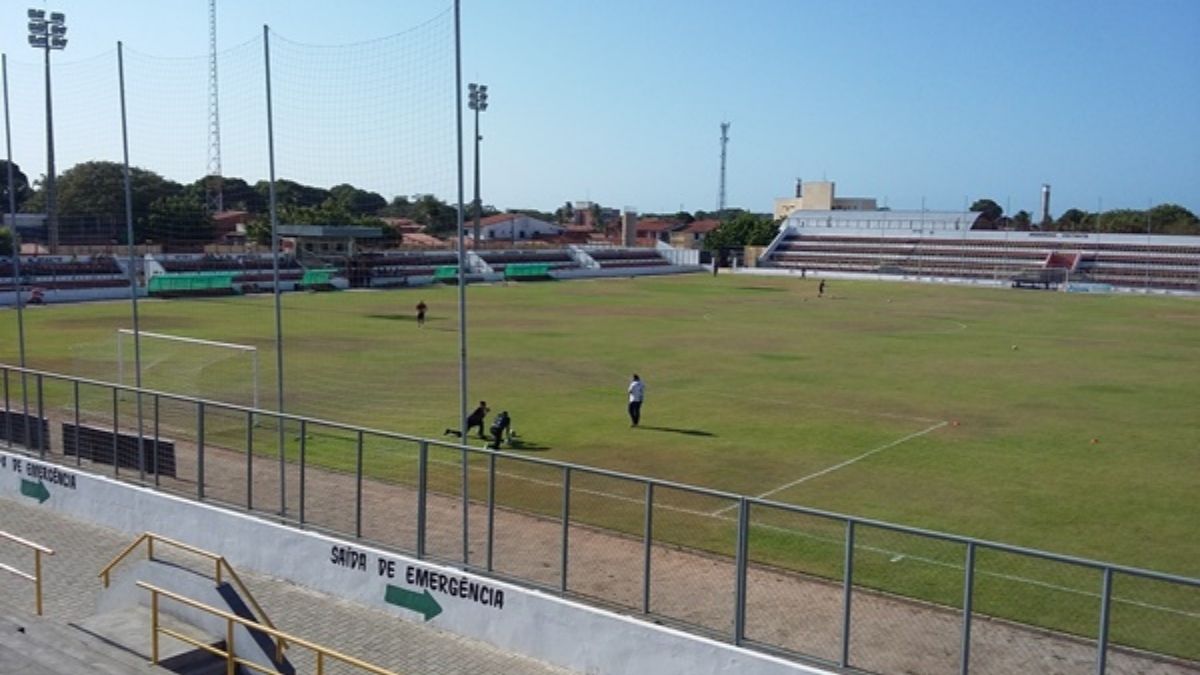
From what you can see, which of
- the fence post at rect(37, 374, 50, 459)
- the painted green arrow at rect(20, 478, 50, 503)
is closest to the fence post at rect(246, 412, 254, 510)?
the fence post at rect(37, 374, 50, 459)

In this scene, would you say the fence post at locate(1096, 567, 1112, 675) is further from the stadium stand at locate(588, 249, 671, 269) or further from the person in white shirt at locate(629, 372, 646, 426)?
the stadium stand at locate(588, 249, 671, 269)

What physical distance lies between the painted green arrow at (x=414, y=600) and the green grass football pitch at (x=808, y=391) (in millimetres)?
8589

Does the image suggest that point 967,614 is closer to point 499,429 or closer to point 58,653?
point 58,653

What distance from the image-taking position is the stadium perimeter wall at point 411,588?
41.4ft

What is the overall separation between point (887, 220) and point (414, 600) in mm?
125505

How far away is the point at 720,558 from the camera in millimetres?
16219

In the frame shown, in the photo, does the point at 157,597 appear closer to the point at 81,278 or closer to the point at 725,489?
the point at 725,489

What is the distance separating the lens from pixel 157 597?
43.8ft

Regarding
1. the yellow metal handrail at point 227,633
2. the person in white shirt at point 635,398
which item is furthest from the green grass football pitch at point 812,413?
the yellow metal handrail at point 227,633

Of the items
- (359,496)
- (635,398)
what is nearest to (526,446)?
(635,398)

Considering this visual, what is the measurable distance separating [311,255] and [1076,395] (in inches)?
2648

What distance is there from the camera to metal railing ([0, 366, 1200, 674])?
12.4 m

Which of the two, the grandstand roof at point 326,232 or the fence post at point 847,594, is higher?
the grandstand roof at point 326,232

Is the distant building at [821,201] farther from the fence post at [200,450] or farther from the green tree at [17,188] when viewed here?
the fence post at [200,450]
